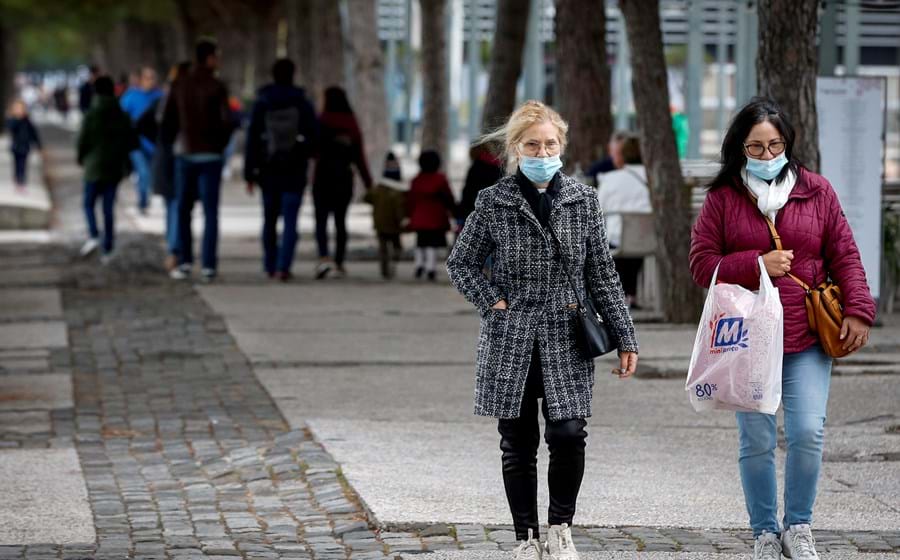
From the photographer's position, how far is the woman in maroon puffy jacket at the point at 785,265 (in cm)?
589

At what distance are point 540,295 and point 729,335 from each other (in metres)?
0.59

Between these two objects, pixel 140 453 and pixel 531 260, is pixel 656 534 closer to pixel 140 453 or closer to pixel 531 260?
pixel 531 260

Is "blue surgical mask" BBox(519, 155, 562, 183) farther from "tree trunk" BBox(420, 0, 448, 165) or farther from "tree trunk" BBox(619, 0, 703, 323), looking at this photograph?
"tree trunk" BBox(420, 0, 448, 165)

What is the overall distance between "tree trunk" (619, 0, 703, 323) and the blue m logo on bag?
22.8 feet

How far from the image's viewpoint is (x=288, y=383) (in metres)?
10.5

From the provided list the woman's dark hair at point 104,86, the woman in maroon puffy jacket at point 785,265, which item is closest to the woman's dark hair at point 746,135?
the woman in maroon puffy jacket at point 785,265

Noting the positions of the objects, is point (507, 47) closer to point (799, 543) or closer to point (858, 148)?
point (858, 148)

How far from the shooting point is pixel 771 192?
590 cm

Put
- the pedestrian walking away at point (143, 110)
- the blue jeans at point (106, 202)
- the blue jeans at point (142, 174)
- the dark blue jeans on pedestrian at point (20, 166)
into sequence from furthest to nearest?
1. the dark blue jeans on pedestrian at point (20, 166)
2. the blue jeans at point (142, 174)
3. the pedestrian walking away at point (143, 110)
4. the blue jeans at point (106, 202)

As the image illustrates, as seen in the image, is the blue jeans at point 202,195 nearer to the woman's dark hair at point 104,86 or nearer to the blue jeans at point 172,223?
the blue jeans at point 172,223

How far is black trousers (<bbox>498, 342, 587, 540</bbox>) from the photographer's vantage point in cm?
600

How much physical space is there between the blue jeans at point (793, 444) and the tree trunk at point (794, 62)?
445cm

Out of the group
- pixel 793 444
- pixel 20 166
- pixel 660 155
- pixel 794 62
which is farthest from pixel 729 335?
pixel 20 166

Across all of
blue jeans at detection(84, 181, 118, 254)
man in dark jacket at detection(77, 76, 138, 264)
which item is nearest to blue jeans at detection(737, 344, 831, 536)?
man in dark jacket at detection(77, 76, 138, 264)
